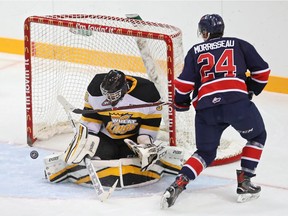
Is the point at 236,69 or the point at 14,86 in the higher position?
the point at 236,69

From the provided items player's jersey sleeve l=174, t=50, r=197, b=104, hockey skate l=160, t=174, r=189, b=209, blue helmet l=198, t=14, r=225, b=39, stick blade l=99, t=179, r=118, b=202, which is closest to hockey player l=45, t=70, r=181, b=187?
stick blade l=99, t=179, r=118, b=202

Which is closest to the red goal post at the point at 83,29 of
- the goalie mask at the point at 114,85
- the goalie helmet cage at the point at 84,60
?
the goalie helmet cage at the point at 84,60

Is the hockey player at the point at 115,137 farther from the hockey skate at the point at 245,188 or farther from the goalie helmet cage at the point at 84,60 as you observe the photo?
the hockey skate at the point at 245,188

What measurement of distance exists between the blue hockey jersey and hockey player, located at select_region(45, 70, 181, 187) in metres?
0.45

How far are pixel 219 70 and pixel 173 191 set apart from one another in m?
0.64

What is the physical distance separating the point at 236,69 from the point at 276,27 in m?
2.11

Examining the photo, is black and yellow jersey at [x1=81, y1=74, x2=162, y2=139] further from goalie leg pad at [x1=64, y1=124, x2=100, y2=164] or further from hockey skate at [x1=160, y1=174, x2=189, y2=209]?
hockey skate at [x1=160, y1=174, x2=189, y2=209]

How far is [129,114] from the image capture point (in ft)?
17.3

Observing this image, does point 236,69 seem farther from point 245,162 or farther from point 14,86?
point 14,86

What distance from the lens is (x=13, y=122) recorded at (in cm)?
658

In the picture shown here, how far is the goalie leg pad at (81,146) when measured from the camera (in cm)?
510

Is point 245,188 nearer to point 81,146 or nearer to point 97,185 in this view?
point 97,185
